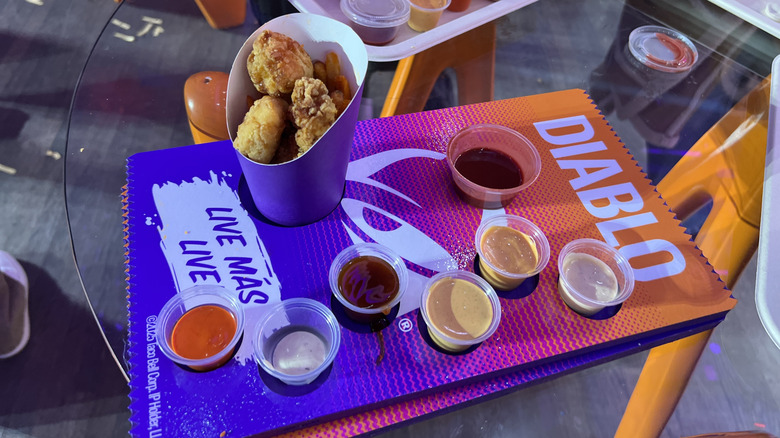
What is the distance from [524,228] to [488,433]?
0.68m

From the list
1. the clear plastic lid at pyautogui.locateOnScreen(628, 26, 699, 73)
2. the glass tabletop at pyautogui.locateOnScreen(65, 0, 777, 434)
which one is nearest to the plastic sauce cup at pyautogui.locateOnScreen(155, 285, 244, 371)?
the glass tabletop at pyautogui.locateOnScreen(65, 0, 777, 434)

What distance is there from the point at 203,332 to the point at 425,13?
1.32 m

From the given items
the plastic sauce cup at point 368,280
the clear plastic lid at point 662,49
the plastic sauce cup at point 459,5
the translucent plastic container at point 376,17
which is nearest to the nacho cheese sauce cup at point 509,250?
the plastic sauce cup at point 368,280

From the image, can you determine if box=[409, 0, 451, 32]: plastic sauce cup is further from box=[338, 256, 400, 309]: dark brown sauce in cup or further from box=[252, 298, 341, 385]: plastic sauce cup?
box=[252, 298, 341, 385]: plastic sauce cup

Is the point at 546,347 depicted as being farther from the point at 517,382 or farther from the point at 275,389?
the point at 275,389

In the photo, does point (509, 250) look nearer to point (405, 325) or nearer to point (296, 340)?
point (405, 325)

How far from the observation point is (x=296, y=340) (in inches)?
47.9

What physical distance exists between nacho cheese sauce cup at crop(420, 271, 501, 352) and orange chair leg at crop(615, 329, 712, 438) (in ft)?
2.06

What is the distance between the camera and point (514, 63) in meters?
2.14

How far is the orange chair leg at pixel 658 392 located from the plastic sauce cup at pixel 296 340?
101 centimetres

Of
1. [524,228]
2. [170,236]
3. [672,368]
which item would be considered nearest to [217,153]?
[170,236]

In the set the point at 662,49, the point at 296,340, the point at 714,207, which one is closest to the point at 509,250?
the point at 296,340

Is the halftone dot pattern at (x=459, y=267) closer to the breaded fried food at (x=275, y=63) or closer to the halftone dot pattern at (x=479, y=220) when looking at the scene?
the halftone dot pattern at (x=479, y=220)

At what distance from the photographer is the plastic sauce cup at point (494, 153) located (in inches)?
58.5
